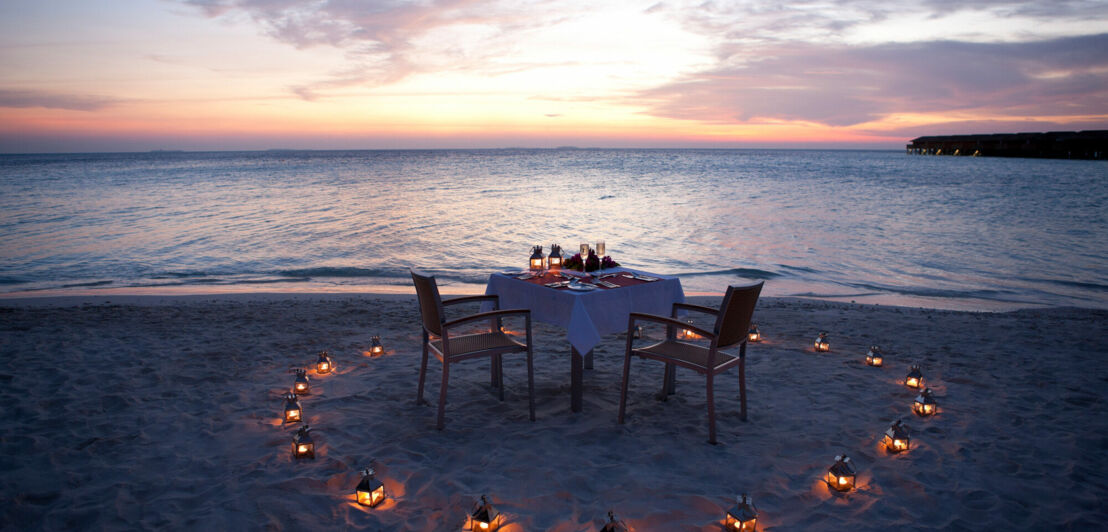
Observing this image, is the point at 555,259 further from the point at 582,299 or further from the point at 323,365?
the point at 323,365

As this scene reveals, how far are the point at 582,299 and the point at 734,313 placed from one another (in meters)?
0.99

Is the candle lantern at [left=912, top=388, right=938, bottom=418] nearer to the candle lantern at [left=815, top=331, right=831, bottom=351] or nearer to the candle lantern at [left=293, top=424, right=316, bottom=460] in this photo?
the candle lantern at [left=815, top=331, right=831, bottom=351]

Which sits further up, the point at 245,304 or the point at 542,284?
the point at 542,284

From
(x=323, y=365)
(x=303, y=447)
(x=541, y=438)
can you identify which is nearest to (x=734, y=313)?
(x=541, y=438)

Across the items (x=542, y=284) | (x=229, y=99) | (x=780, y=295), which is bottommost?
(x=780, y=295)

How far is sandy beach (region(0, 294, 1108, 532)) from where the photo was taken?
2.52 m

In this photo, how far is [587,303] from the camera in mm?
3471

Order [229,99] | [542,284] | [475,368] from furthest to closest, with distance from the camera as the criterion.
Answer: [229,99] → [475,368] → [542,284]

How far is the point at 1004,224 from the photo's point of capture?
53.8 ft

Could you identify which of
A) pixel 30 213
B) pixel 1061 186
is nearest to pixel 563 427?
pixel 30 213

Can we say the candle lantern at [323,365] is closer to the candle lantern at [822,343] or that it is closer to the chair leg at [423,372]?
the chair leg at [423,372]

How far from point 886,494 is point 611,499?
144 cm

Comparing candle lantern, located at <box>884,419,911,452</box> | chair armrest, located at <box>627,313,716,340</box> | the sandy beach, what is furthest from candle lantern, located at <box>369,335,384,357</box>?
candle lantern, located at <box>884,419,911,452</box>

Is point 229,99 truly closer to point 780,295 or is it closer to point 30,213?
point 30,213
